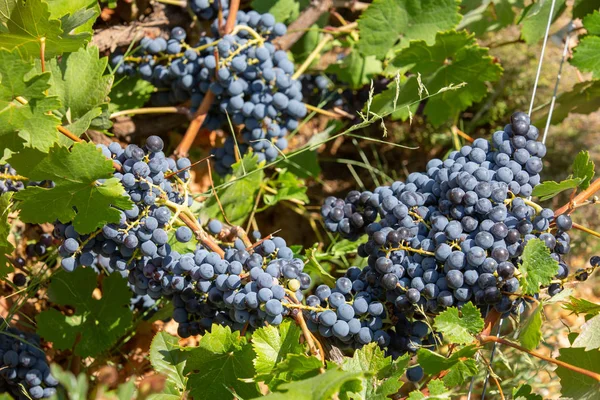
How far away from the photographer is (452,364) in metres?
1.50

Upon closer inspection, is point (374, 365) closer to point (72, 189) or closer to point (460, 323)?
point (460, 323)

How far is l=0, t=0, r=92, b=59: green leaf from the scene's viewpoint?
1568 millimetres

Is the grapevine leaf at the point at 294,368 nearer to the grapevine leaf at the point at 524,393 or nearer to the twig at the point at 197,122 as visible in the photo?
the grapevine leaf at the point at 524,393

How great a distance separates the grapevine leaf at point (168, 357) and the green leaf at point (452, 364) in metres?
0.62

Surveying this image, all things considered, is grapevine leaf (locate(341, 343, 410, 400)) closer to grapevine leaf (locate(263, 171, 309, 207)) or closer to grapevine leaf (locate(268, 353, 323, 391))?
grapevine leaf (locate(268, 353, 323, 391))

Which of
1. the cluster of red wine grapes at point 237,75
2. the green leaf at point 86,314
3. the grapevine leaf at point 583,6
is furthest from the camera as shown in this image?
the grapevine leaf at point 583,6

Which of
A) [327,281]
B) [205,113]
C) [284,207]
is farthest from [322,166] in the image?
[327,281]

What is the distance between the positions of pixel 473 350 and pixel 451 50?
3.63 feet

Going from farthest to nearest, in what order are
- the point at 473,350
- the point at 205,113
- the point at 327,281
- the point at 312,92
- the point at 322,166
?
the point at 322,166
the point at 312,92
the point at 205,113
the point at 327,281
the point at 473,350

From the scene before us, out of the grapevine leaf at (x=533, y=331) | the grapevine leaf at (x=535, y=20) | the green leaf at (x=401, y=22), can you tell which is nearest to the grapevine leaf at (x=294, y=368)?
the grapevine leaf at (x=533, y=331)

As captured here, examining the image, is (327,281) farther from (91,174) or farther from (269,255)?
(91,174)

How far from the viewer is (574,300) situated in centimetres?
157

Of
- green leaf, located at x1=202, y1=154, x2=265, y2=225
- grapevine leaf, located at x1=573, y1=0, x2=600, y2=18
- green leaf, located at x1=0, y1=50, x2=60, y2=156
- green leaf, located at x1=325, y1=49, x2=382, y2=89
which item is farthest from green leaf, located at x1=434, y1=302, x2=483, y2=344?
grapevine leaf, located at x1=573, y1=0, x2=600, y2=18

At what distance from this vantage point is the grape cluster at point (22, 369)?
6.04 ft
